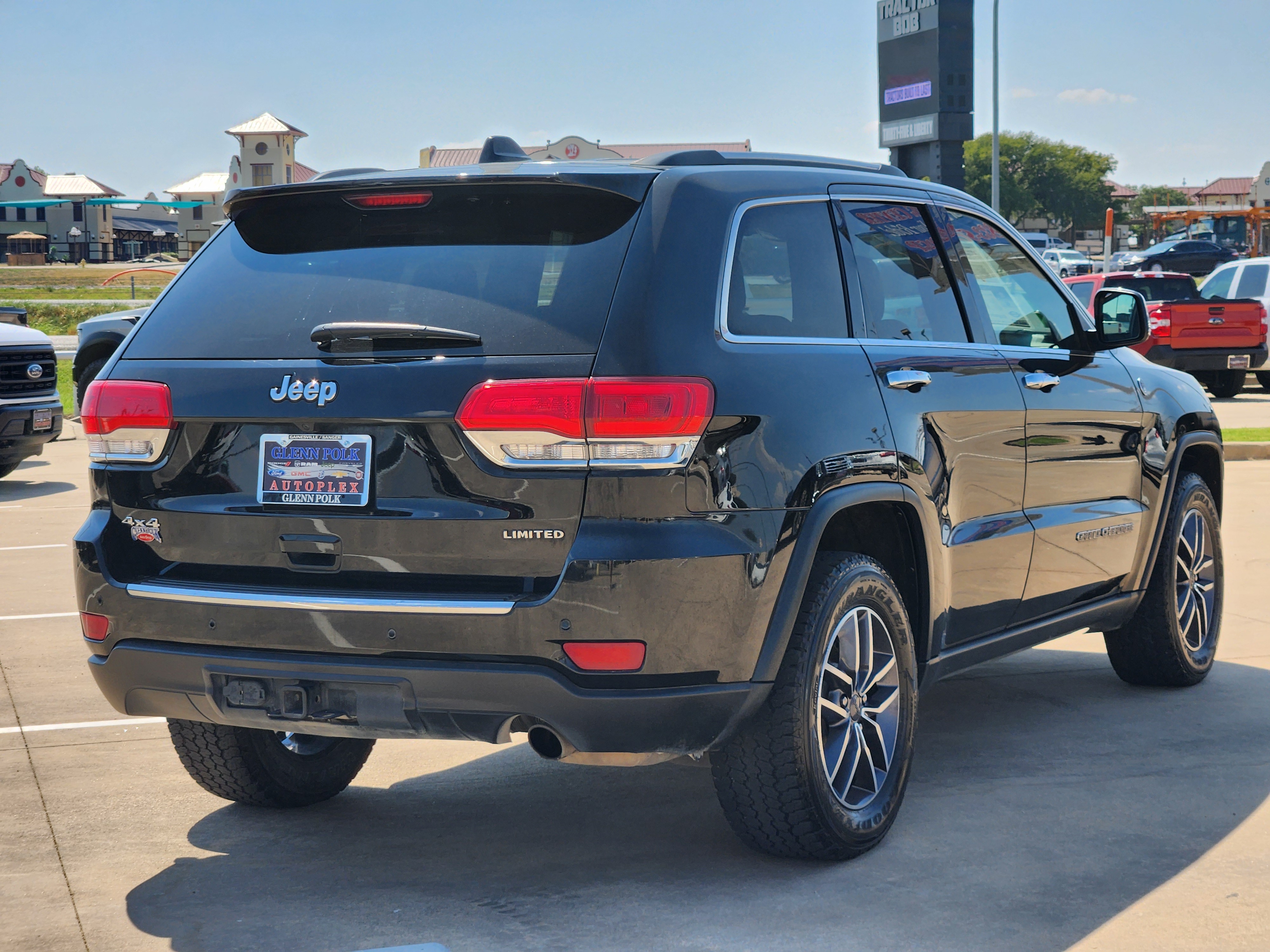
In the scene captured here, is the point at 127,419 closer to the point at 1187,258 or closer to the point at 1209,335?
the point at 1209,335

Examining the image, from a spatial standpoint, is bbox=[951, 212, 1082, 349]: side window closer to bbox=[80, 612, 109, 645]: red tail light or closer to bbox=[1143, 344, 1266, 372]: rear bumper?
bbox=[80, 612, 109, 645]: red tail light

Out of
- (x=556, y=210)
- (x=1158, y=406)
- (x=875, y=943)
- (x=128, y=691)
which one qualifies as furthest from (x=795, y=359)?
(x=1158, y=406)

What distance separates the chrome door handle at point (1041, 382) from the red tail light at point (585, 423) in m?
1.93

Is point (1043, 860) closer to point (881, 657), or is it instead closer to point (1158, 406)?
point (881, 657)

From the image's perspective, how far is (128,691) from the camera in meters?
4.01

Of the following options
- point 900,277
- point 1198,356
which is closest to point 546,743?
point 900,277

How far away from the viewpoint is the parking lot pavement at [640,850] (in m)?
3.76

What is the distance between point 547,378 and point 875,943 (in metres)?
1.54

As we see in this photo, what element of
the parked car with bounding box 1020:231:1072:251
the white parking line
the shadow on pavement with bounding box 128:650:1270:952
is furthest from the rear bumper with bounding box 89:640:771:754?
the parked car with bounding box 1020:231:1072:251

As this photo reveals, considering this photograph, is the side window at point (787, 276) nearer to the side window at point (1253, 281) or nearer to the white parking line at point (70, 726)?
the white parking line at point (70, 726)

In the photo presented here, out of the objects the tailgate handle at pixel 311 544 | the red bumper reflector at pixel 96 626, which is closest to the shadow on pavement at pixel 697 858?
the red bumper reflector at pixel 96 626

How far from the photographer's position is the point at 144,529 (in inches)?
157

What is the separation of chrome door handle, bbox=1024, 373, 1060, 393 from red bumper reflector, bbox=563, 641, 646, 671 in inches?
83.4

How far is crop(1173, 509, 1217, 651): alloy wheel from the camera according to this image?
627 cm
